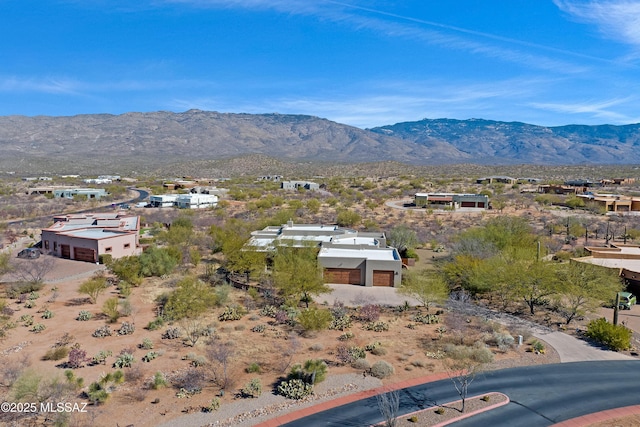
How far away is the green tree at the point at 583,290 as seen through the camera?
93.1 feet

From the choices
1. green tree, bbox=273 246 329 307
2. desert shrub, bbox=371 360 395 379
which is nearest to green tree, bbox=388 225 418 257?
green tree, bbox=273 246 329 307

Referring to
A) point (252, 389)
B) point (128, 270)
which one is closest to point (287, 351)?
point (252, 389)

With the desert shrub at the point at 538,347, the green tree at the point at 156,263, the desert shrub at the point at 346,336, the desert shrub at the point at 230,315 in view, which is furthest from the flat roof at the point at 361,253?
the green tree at the point at 156,263

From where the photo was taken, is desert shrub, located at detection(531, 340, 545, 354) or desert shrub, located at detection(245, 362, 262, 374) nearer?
desert shrub, located at detection(245, 362, 262, 374)

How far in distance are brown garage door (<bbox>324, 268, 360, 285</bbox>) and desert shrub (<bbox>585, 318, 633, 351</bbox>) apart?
58.7 feet

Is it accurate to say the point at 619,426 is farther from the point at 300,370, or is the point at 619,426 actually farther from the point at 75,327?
the point at 75,327

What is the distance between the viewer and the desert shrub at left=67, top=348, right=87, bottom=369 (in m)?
22.0

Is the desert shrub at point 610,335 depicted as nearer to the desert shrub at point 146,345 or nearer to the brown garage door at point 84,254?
the desert shrub at point 146,345

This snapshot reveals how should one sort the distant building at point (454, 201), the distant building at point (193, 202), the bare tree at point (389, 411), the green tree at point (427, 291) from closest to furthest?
1. the bare tree at point (389, 411)
2. the green tree at point (427, 291)
3. the distant building at point (454, 201)
4. the distant building at point (193, 202)

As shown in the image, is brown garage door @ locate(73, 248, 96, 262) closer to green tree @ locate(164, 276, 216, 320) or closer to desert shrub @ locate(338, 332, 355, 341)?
green tree @ locate(164, 276, 216, 320)

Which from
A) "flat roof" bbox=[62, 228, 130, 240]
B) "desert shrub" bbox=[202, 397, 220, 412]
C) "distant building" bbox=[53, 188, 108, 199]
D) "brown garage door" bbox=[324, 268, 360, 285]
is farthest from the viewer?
"distant building" bbox=[53, 188, 108, 199]

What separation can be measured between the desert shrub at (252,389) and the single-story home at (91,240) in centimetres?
3177

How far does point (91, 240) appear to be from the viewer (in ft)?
146

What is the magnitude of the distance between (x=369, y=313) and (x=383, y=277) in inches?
317
